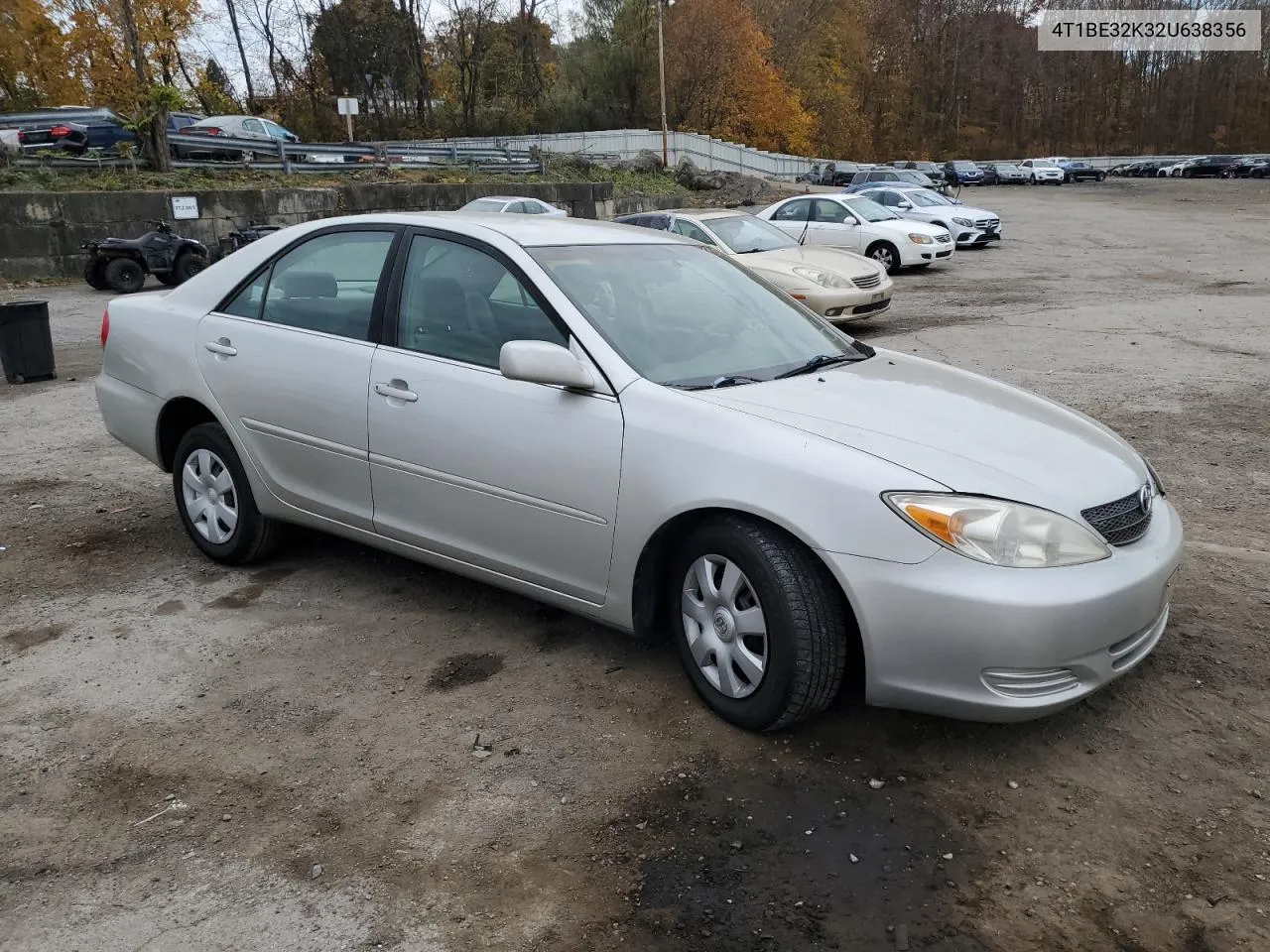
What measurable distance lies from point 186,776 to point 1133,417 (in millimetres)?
6586

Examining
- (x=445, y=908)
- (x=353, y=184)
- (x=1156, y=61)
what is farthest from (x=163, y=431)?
(x=1156, y=61)

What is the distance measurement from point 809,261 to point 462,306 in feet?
29.3

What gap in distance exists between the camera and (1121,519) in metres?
3.21

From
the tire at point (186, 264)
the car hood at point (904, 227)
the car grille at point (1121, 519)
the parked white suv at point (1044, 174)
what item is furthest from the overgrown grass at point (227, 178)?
the parked white suv at point (1044, 174)

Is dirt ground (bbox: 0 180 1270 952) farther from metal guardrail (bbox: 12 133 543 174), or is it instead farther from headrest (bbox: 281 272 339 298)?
metal guardrail (bbox: 12 133 543 174)

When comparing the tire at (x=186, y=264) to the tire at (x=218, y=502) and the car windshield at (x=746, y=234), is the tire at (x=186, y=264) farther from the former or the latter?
the tire at (x=218, y=502)

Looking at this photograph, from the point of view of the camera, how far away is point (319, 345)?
4266 mm

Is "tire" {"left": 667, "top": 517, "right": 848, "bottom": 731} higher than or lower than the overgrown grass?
lower

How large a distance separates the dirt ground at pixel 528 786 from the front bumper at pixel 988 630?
292mm

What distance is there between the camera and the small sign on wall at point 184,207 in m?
20.5

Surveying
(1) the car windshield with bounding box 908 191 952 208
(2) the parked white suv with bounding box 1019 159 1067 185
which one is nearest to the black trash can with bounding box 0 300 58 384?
(1) the car windshield with bounding box 908 191 952 208

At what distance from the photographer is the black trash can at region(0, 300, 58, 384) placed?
966cm

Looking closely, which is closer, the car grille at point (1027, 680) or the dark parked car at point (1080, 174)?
the car grille at point (1027, 680)

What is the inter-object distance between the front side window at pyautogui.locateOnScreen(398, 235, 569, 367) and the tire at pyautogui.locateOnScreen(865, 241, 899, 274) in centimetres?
1500
